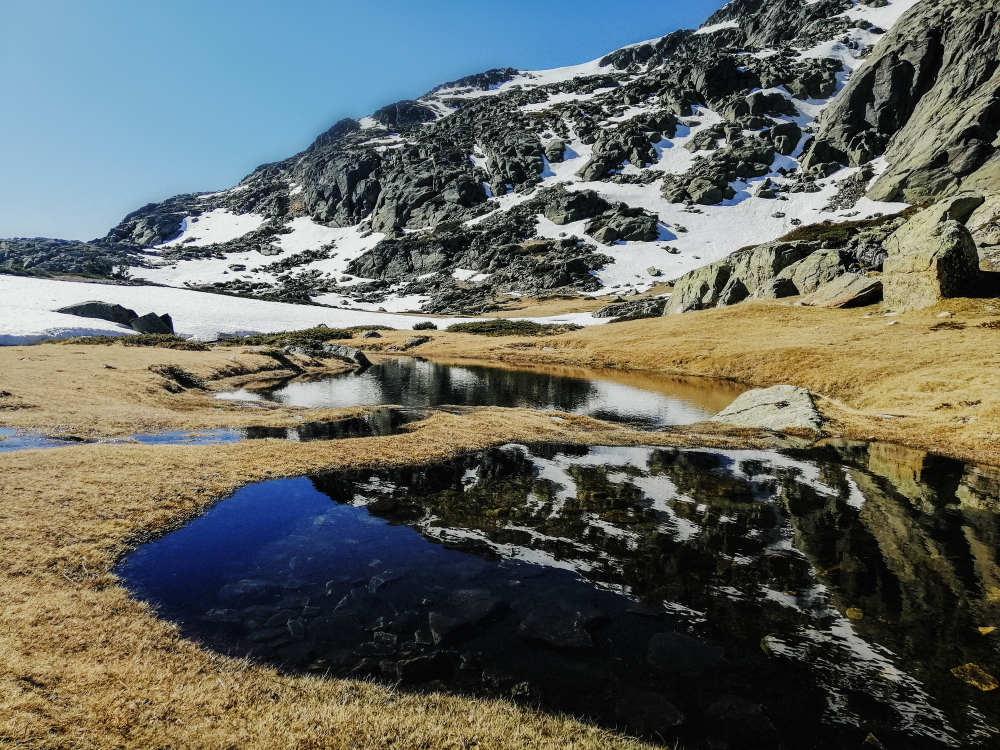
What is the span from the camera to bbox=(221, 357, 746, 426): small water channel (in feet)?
130

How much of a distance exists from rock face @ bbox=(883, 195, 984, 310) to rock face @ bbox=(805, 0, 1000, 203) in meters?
81.2

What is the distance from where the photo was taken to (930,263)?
51969 mm

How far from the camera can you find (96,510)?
1412 cm

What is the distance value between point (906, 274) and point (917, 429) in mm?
38171

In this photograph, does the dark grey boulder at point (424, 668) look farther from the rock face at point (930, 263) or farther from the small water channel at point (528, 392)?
the rock face at point (930, 263)

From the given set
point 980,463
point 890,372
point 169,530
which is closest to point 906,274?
point 890,372

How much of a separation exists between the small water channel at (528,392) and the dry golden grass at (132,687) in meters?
26.0

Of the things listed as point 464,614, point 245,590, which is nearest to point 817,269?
point 464,614

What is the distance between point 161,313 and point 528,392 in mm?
82683

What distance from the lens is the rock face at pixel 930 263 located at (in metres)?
50.8

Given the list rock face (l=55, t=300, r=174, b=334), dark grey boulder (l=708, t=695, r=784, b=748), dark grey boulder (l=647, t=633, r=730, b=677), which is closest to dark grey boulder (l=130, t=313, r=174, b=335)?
rock face (l=55, t=300, r=174, b=334)

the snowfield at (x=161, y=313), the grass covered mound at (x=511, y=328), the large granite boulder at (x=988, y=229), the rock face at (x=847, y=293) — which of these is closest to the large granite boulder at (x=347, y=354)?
the snowfield at (x=161, y=313)

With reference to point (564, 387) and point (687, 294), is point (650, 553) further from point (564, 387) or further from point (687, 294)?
point (687, 294)

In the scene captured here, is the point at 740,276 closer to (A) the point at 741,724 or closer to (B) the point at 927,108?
(A) the point at 741,724
